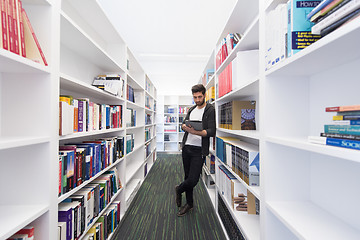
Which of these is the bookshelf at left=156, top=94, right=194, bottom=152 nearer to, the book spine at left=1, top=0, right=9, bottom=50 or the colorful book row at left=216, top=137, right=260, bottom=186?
the colorful book row at left=216, top=137, right=260, bottom=186

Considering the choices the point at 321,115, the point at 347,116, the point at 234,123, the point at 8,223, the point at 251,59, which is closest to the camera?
the point at 347,116

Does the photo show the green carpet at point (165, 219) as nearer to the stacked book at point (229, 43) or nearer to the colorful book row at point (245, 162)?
the colorful book row at point (245, 162)

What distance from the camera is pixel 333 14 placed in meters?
0.52

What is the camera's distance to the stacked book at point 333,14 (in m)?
0.47

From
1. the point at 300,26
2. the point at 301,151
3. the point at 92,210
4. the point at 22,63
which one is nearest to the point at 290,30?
the point at 300,26

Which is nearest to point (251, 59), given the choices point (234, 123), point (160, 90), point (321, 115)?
point (234, 123)

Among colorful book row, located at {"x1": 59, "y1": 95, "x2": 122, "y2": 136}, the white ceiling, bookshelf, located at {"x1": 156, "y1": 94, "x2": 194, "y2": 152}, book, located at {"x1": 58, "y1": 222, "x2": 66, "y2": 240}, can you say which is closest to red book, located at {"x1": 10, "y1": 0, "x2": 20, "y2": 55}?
colorful book row, located at {"x1": 59, "y1": 95, "x2": 122, "y2": 136}

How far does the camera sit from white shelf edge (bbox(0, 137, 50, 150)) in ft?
2.03

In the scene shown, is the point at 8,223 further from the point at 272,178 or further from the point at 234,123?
the point at 234,123

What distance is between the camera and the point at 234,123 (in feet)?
4.95

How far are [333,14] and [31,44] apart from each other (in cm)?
130

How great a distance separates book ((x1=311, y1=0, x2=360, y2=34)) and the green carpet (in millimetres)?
1939

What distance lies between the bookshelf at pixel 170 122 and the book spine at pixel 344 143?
17.1 feet

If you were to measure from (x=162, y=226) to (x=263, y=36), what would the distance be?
210 cm
